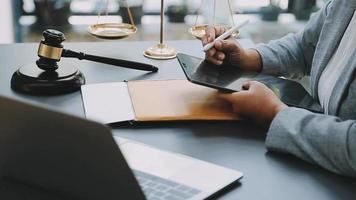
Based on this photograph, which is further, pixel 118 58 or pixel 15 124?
pixel 118 58

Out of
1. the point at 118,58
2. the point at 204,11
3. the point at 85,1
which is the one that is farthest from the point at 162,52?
the point at 85,1

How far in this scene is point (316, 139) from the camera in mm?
1070

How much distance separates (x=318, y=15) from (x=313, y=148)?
565mm

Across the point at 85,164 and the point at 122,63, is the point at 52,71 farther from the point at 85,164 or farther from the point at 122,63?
the point at 85,164

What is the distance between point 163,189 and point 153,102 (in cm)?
37

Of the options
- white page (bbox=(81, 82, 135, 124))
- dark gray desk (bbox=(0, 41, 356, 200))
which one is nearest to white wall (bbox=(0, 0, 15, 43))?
dark gray desk (bbox=(0, 41, 356, 200))

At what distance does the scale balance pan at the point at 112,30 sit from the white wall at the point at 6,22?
4.12 ft

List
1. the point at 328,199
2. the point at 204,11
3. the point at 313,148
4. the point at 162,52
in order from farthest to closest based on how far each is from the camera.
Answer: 1. the point at 204,11
2. the point at 162,52
3. the point at 313,148
4. the point at 328,199

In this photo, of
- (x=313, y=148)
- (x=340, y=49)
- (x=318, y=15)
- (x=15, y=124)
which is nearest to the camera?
(x=15, y=124)

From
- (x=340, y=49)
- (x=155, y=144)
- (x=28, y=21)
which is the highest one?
(x=340, y=49)

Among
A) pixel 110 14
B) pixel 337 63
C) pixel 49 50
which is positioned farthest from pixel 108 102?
pixel 110 14

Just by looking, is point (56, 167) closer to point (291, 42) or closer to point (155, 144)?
point (155, 144)

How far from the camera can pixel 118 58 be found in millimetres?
1584

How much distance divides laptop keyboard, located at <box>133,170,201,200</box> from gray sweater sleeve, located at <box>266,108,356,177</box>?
0.24 m
